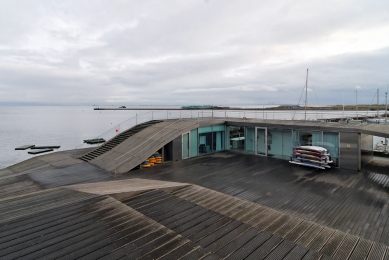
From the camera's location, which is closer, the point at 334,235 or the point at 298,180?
the point at 334,235

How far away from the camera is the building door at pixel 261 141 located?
16.0 meters

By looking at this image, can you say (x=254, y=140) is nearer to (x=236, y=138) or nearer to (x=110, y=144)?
(x=236, y=138)

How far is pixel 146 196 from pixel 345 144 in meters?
11.2

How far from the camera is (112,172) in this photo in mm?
12297

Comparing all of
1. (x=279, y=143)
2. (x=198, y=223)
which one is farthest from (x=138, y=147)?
(x=198, y=223)

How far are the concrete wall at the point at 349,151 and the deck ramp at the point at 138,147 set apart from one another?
837 centimetres

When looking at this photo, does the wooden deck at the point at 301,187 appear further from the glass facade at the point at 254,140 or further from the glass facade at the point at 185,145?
the glass facade at the point at 254,140

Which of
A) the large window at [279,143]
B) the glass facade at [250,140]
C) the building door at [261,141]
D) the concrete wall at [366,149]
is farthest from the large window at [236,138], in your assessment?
the concrete wall at [366,149]

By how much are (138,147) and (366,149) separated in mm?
13060

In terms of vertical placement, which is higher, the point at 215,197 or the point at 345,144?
the point at 345,144

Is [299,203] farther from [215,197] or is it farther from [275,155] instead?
[275,155]

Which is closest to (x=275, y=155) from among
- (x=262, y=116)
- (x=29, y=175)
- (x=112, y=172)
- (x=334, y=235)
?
(x=262, y=116)

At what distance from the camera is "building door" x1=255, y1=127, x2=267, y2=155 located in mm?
15968

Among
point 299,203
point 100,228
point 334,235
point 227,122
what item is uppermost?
point 227,122
